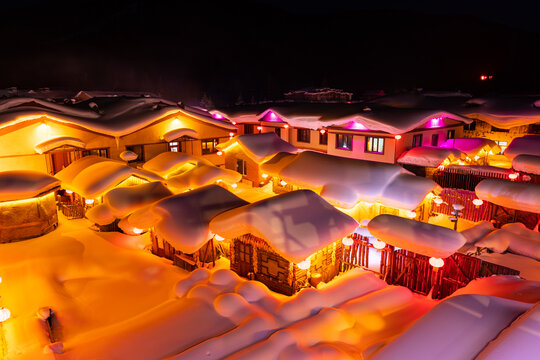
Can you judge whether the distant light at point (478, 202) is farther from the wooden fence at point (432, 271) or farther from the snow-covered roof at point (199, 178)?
the snow-covered roof at point (199, 178)

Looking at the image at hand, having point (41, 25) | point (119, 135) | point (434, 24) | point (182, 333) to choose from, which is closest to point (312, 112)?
point (119, 135)

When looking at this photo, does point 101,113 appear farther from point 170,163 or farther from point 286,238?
point 286,238

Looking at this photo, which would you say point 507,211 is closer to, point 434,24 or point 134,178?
point 134,178

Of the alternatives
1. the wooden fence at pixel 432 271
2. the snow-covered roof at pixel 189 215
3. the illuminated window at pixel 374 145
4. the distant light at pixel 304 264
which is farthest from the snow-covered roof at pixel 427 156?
the distant light at pixel 304 264

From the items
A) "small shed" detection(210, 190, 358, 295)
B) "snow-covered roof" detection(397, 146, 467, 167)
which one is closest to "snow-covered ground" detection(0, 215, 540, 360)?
"small shed" detection(210, 190, 358, 295)

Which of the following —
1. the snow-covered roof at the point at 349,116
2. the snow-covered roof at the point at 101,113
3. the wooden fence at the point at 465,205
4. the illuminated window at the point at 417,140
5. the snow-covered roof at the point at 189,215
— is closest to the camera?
the snow-covered roof at the point at 189,215

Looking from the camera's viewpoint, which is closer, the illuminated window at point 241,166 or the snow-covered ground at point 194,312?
the snow-covered ground at point 194,312
